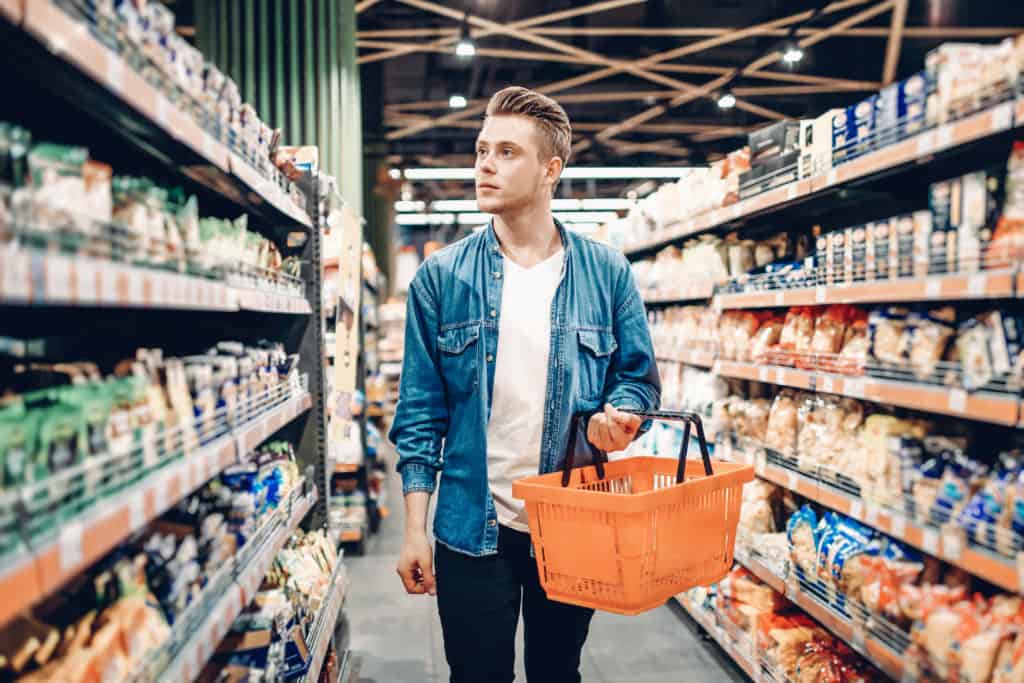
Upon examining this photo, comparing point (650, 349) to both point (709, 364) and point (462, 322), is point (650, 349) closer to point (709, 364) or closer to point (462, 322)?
point (462, 322)

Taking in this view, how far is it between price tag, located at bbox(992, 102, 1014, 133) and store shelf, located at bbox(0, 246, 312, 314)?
1895 millimetres

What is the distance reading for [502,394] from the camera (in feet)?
6.07

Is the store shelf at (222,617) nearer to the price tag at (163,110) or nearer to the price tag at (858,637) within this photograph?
the price tag at (163,110)

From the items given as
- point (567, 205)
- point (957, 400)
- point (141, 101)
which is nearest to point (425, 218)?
point (567, 205)

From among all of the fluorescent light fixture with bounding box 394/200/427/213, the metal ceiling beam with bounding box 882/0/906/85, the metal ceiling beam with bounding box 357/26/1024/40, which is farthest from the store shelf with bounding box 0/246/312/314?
the fluorescent light fixture with bounding box 394/200/427/213

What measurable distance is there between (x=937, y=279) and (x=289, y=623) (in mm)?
2087

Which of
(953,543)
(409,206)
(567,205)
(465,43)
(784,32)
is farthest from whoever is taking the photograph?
(409,206)

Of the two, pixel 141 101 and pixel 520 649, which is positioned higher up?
pixel 141 101

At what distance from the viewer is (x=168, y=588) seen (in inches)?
62.2

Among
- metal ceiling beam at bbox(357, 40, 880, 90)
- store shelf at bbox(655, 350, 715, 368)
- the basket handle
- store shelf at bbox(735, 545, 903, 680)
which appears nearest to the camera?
the basket handle

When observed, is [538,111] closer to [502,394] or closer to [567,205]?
[502,394]

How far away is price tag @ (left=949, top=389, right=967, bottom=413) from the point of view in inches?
77.0

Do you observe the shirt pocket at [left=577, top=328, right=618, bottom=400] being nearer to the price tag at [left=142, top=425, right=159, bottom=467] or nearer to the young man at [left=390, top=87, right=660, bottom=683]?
the young man at [left=390, top=87, right=660, bottom=683]

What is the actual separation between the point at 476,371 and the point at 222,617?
0.79m
